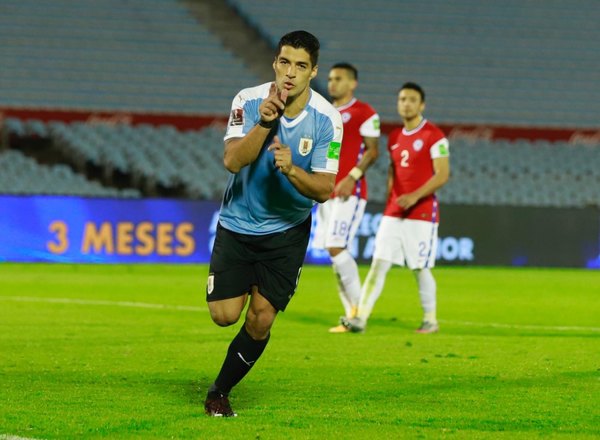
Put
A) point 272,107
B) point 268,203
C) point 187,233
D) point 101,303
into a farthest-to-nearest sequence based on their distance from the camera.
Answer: point 187,233 → point 101,303 → point 268,203 → point 272,107

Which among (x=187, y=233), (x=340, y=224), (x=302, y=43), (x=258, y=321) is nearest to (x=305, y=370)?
(x=258, y=321)

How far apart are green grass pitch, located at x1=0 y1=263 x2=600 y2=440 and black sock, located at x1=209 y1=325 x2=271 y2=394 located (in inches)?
7.4

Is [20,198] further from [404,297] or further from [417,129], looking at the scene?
[417,129]

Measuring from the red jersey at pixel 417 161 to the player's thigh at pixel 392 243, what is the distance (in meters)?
0.08

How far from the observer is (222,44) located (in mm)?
30578

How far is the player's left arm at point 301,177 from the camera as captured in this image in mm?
5582

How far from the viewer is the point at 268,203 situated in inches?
243

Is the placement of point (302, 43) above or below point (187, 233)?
above

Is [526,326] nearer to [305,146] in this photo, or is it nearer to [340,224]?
[340,224]

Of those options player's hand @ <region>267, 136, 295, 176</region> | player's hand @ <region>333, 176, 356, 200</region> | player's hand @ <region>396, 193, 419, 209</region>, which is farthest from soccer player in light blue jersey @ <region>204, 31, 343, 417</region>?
player's hand @ <region>333, 176, 356, 200</region>

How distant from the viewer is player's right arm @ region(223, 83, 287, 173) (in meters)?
5.53

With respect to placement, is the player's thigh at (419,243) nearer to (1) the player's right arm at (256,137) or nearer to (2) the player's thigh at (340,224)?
(2) the player's thigh at (340,224)

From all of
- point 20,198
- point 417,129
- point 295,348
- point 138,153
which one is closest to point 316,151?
point 295,348

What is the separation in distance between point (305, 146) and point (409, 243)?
190 inches
